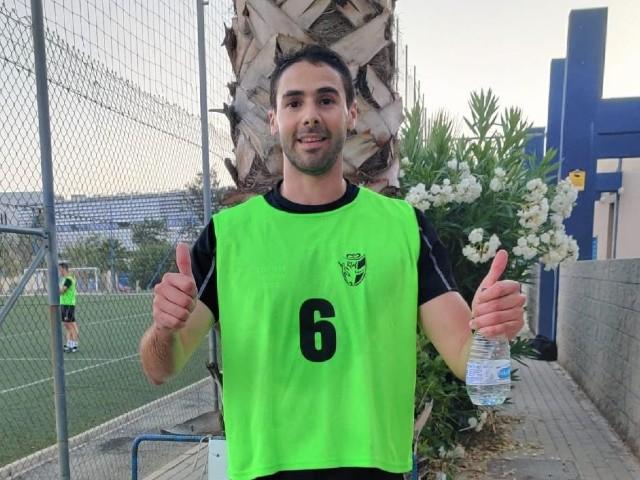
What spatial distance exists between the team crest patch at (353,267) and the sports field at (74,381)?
3569 millimetres

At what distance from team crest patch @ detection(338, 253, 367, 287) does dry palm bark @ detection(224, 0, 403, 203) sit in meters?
0.88

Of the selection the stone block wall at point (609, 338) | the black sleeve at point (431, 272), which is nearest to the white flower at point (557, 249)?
the stone block wall at point (609, 338)

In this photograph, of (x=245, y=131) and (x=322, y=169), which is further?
(x=245, y=131)

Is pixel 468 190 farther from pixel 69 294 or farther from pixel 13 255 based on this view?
pixel 69 294

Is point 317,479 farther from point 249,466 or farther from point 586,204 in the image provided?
point 586,204

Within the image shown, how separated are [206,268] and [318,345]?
16.7 inches

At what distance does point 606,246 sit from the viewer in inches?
696

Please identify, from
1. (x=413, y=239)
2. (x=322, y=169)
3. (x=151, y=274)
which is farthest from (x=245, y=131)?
(x=151, y=274)

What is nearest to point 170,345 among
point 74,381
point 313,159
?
point 313,159

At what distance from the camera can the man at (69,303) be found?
10.6 metres

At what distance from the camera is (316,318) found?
5.27 feet

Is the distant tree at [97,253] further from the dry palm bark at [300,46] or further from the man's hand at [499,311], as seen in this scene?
the man's hand at [499,311]

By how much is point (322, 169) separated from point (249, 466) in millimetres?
921

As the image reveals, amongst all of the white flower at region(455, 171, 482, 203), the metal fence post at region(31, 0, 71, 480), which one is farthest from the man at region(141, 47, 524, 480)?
the white flower at region(455, 171, 482, 203)
